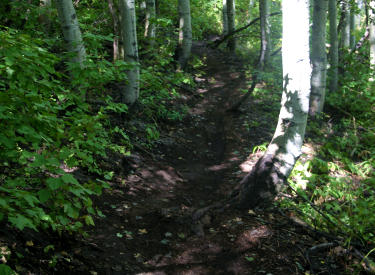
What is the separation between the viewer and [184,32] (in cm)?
1148

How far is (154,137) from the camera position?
6.98m

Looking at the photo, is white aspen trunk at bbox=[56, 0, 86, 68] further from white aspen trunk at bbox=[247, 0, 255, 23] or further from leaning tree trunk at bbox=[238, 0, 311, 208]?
white aspen trunk at bbox=[247, 0, 255, 23]

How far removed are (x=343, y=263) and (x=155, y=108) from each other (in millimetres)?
5610

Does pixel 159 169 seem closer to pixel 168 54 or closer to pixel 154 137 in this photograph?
pixel 154 137

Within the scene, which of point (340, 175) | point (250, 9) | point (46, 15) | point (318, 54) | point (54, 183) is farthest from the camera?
point (250, 9)

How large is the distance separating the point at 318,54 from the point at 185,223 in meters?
6.47

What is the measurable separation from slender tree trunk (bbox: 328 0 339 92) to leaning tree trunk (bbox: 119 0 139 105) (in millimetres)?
6816

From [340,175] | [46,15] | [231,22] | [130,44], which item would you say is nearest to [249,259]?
[340,175]

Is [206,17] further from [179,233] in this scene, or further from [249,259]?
[249,259]

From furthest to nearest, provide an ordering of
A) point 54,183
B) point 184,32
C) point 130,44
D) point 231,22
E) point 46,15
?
point 231,22 → point 184,32 → point 130,44 → point 46,15 → point 54,183

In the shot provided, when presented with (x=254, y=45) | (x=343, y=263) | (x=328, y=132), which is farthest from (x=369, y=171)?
(x=254, y=45)

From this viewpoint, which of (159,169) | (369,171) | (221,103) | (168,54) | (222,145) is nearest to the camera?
(159,169)

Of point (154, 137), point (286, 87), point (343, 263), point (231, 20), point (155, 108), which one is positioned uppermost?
point (231, 20)

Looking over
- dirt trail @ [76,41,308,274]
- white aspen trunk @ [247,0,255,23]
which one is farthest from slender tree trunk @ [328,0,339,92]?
white aspen trunk @ [247,0,255,23]
